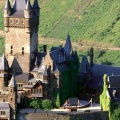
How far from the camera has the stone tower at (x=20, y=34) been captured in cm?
9650

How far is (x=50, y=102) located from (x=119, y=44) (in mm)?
46298

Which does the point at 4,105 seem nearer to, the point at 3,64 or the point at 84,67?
the point at 3,64

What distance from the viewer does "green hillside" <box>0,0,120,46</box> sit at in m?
142

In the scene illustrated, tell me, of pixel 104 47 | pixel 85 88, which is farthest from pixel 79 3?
pixel 85 88

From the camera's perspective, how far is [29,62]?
9650cm

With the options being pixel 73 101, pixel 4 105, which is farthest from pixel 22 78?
pixel 4 105

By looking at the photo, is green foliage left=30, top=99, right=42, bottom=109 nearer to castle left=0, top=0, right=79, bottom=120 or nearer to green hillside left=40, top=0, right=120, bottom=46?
A: castle left=0, top=0, right=79, bottom=120

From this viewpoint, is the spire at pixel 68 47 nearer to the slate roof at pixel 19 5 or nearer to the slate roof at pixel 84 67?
the slate roof at pixel 84 67

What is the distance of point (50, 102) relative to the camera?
93500 millimetres

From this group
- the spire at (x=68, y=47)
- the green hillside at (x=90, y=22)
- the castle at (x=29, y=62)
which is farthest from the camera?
the green hillside at (x=90, y=22)

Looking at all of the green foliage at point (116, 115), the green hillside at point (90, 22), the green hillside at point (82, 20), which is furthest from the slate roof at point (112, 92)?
the green hillside at point (90, 22)

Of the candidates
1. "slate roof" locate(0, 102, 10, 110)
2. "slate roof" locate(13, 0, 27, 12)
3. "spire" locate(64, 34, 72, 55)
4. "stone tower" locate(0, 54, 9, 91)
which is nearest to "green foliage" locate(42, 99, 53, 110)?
"slate roof" locate(0, 102, 10, 110)

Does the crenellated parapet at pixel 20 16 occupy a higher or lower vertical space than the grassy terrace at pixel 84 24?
lower

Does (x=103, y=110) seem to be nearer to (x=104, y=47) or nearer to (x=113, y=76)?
(x=113, y=76)
